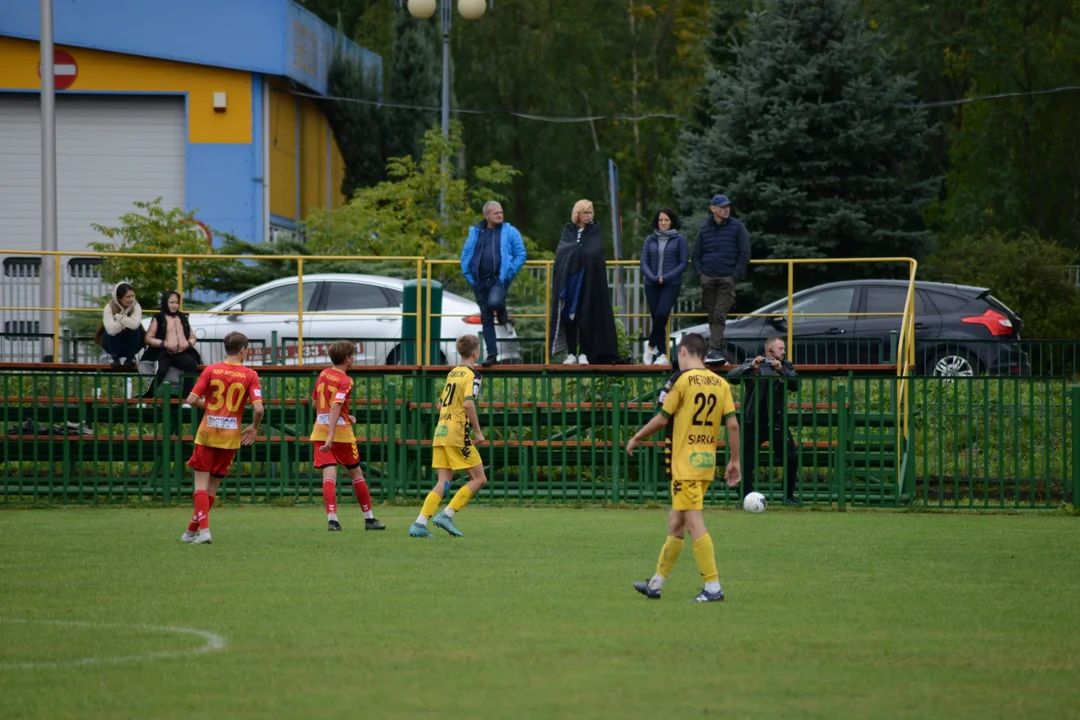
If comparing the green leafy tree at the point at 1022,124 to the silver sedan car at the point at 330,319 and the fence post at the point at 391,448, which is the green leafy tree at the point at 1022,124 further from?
the fence post at the point at 391,448

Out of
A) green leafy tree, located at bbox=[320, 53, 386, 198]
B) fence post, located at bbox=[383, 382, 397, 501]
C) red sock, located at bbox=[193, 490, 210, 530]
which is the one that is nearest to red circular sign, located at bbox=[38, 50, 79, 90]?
green leafy tree, located at bbox=[320, 53, 386, 198]

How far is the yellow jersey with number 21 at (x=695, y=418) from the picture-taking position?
9734 mm

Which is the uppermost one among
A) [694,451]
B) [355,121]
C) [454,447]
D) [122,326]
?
[355,121]

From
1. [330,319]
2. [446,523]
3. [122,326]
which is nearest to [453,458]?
[446,523]

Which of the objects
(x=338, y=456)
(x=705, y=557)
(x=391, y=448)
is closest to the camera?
(x=705, y=557)

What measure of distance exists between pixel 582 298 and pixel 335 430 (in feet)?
17.3

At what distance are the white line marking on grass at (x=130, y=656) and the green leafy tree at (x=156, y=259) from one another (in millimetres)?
16226

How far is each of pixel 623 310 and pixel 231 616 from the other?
2074 centimetres

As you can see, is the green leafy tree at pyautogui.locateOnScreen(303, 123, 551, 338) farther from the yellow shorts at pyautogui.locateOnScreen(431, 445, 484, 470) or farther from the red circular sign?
the yellow shorts at pyautogui.locateOnScreen(431, 445, 484, 470)

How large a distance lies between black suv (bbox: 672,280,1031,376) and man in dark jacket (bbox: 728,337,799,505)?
432 cm

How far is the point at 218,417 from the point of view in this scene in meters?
13.2

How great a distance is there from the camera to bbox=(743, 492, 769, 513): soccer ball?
1664cm

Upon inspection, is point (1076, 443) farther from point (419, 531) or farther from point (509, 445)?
point (419, 531)

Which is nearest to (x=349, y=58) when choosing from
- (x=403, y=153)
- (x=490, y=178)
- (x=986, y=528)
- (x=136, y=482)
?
(x=403, y=153)
